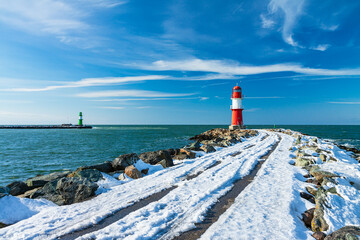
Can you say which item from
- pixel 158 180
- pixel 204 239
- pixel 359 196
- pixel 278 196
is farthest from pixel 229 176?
pixel 204 239

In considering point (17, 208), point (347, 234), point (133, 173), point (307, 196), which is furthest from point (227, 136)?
point (17, 208)

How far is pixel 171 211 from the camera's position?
4699 mm

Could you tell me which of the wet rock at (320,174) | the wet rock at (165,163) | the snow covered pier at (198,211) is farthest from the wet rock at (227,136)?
the snow covered pier at (198,211)

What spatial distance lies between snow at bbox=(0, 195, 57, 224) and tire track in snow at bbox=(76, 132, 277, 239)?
7.30 ft

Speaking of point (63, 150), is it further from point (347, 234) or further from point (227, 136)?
point (347, 234)

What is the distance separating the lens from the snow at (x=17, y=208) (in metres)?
4.57

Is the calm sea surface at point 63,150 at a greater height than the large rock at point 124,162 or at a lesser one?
lesser

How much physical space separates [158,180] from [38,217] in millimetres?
3714

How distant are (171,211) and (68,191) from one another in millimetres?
3300

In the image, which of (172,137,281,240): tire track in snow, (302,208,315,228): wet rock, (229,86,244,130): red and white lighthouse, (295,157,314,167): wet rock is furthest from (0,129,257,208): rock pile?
(229,86,244,130): red and white lighthouse

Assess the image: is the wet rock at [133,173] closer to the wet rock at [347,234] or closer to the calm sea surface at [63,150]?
the wet rock at [347,234]

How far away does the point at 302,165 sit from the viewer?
375 inches

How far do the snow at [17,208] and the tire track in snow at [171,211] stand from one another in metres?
2.23

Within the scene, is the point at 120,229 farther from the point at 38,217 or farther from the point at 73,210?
the point at 38,217
